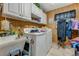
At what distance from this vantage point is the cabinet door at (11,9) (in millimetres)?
1199

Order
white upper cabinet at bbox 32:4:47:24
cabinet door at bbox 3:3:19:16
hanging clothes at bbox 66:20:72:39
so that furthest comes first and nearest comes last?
white upper cabinet at bbox 32:4:47:24
hanging clothes at bbox 66:20:72:39
cabinet door at bbox 3:3:19:16

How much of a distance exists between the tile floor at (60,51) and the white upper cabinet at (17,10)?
1.93 ft

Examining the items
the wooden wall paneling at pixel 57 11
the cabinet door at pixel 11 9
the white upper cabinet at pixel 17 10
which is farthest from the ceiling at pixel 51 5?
the cabinet door at pixel 11 9

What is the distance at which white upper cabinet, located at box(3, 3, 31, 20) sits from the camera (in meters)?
1.22

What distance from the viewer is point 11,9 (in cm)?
130

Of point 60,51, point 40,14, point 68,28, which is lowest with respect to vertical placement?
point 60,51

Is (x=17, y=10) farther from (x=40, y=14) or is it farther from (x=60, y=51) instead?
(x=60, y=51)

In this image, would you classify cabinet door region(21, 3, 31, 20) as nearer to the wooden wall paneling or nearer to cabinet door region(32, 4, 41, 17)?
cabinet door region(32, 4, 41, 17)

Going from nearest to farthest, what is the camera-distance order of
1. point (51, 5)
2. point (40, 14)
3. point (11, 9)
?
point (11, 9)
point (51, 5)
point (40, 14)

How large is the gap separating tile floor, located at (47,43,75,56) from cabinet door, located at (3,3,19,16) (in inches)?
25.6

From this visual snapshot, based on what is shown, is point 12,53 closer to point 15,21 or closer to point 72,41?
point 15,21

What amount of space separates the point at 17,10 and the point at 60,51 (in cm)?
76

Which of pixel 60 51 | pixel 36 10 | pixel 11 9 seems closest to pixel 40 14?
pixel 36 10

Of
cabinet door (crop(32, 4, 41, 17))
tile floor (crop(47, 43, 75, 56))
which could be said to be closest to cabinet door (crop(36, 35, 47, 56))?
tile floor (crop(47, 43, 75, 56))
